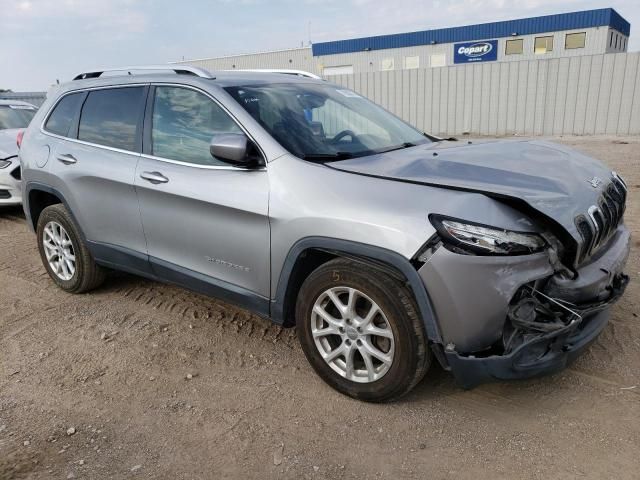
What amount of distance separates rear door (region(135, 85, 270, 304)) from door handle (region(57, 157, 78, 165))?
866 mm

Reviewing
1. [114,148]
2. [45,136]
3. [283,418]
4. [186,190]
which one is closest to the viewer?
[283,418]

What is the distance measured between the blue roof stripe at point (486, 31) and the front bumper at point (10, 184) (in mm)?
32397

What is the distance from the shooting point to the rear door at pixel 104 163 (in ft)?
12.4

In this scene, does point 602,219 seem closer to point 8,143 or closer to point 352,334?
point 352,334

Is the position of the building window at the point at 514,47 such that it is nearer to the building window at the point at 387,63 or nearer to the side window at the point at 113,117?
the building window at the point at 387,63

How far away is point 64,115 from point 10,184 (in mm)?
3672

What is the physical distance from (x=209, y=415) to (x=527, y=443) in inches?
65.6

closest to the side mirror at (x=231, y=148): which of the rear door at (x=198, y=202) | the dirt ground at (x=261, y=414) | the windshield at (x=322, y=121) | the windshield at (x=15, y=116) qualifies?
the rear door at (x=198, y=202)

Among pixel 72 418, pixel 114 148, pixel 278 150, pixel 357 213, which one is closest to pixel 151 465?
pixel 72 418

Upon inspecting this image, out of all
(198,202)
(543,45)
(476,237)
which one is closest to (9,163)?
(198,202)

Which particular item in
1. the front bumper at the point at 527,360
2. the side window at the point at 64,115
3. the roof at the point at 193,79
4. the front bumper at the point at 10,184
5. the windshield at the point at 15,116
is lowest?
the front bumper at the point at 10,184

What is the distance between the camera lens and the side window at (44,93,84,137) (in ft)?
14.3

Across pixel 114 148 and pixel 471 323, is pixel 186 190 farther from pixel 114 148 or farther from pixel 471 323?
pixel 471 323

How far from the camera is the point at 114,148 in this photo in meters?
3.91
